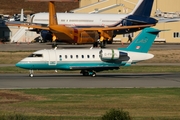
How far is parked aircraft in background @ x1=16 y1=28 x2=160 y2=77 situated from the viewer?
41.8 m

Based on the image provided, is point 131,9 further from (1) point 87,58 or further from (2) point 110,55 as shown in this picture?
(2) point 110,55

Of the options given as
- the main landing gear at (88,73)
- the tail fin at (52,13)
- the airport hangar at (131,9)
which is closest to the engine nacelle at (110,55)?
the main landing gear at (88,73)

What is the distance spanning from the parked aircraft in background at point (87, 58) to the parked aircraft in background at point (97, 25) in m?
26.0

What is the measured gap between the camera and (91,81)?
1582 inches

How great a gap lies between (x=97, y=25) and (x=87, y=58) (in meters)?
37.4

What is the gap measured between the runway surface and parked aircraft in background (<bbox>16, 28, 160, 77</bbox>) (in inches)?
31.1

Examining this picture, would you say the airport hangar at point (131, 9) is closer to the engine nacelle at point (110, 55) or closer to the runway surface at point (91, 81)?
the runway surface at point (91, 81)

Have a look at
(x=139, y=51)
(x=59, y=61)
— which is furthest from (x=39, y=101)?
(x=139, y=51)

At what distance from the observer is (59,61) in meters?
42.1

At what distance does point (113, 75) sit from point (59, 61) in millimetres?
5057

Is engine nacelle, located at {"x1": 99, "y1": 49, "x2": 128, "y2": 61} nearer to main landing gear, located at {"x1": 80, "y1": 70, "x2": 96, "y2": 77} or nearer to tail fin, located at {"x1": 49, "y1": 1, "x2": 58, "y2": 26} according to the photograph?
main landing gear, located at {"x1": 80, "y1": 70, "x2": 96, "y2": 77}

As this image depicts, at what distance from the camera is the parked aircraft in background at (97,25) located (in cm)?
7144

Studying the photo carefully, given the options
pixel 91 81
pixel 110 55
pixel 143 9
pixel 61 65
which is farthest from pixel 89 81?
pixel 143 9

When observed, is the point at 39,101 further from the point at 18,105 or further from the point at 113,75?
the point at 113,75
